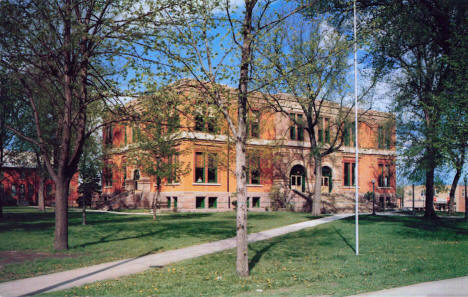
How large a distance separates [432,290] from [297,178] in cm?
3715

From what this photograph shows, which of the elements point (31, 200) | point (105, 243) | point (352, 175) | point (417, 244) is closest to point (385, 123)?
point (352, 175)

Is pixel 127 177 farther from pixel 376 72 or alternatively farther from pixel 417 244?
pixel 417 244

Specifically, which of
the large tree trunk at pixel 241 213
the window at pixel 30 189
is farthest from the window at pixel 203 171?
the window at pixel 30 189

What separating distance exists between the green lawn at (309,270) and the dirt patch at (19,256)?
4.39 metres

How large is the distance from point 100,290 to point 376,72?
17.8 meters

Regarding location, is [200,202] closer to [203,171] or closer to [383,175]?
[203,171]

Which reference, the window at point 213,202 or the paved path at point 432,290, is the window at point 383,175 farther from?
the paved path at point 432,290

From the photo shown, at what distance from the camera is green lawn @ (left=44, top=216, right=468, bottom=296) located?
9.04 m

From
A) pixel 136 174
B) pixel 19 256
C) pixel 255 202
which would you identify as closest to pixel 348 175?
pixel 255 202

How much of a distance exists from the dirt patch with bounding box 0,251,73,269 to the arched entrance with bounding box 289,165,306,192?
109 ft

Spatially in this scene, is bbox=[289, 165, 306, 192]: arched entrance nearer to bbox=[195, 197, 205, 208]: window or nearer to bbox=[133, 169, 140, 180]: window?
bbox=[195, 197, 205, 208]: window

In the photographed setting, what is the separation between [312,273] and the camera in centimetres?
1089

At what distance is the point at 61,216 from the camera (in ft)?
49.6

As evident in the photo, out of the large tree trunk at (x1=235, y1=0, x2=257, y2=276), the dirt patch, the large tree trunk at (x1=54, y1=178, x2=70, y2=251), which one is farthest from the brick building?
the large tree trunk at (x1=235, y1=0, x2=257, y2=276)
